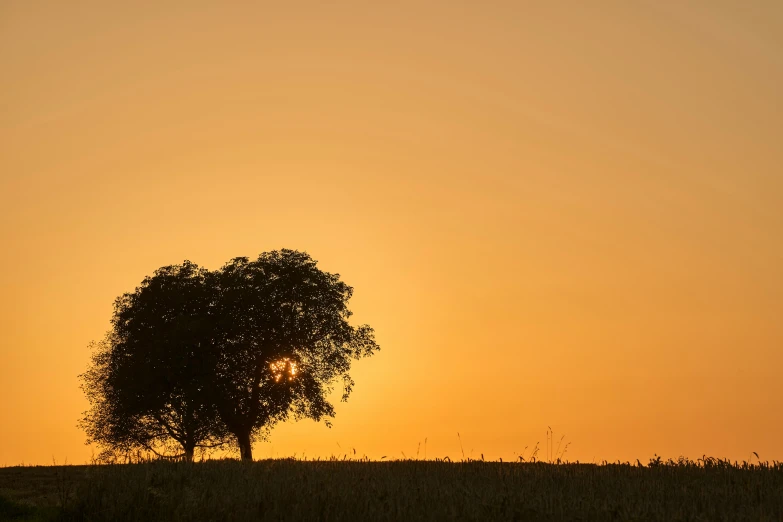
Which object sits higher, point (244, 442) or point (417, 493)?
point (244, 442)

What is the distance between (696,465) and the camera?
23.8 meters

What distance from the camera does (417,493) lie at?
19734mm

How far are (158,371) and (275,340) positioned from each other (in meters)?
6.82

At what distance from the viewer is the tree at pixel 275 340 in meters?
49.1

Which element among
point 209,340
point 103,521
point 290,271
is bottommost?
point 103,521

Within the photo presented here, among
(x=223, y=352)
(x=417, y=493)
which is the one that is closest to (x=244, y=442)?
(x=223, y=352)

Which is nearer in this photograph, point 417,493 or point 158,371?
point 417,493

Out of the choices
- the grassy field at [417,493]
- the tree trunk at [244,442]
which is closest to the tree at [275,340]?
the tree trunk at [244,442]

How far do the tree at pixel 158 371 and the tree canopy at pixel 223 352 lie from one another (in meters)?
0.06

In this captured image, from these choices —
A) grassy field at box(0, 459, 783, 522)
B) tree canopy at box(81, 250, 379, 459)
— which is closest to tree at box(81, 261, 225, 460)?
tree canopy at box(81, 250, 379, 459)

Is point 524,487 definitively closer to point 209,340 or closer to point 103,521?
point 103,521

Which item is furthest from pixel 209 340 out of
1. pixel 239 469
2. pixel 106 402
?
pixel 239 469

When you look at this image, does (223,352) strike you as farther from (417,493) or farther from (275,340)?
(417,493)

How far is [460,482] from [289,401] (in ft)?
97.3
